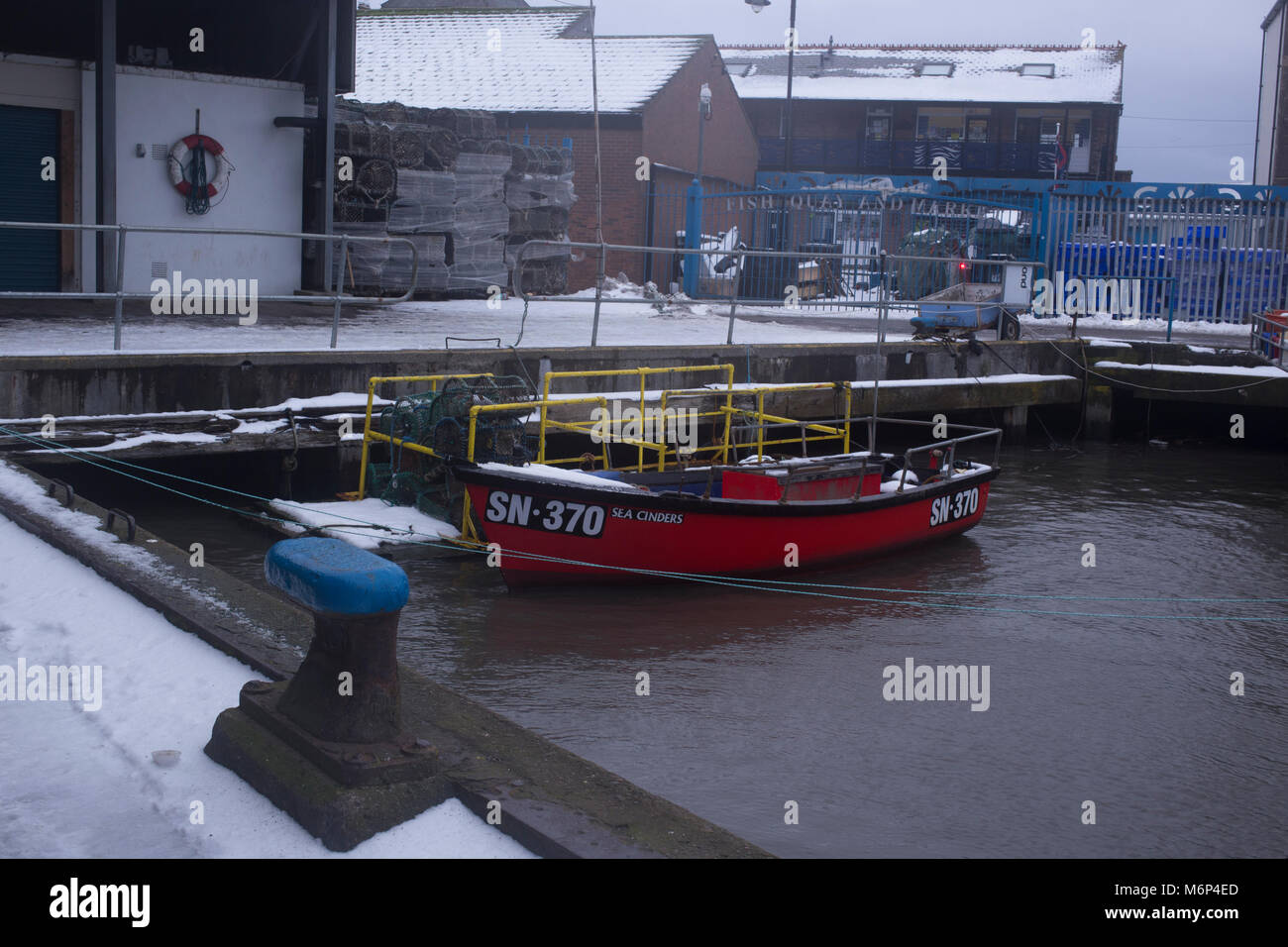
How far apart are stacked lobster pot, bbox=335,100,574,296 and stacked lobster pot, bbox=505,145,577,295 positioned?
0.02 m

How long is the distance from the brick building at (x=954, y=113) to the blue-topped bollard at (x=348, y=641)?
51.5m

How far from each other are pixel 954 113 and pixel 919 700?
5055 cm

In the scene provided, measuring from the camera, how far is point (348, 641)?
4.30 meters

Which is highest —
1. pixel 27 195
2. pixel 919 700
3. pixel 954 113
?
pixel 954 113

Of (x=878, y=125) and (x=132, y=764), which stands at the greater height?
(x=878, y=125)

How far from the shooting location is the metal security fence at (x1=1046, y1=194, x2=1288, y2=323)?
23688mm

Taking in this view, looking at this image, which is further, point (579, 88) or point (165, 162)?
point (579, 88)

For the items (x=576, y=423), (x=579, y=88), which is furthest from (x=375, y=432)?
(x=579, y=88)

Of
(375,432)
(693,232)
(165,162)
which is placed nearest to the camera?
(375,432)

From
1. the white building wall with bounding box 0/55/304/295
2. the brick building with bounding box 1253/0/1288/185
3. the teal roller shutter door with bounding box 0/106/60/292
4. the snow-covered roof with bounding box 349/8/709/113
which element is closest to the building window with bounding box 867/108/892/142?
the brick building with bounding box 1253/0/1288/185

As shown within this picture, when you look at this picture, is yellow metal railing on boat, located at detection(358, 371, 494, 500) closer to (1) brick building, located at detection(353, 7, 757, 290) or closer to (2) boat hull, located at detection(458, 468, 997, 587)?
(2) boat hull, located at detection(458, 468, 997, 587)

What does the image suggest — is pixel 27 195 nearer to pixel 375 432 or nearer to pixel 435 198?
pixel 435 198
